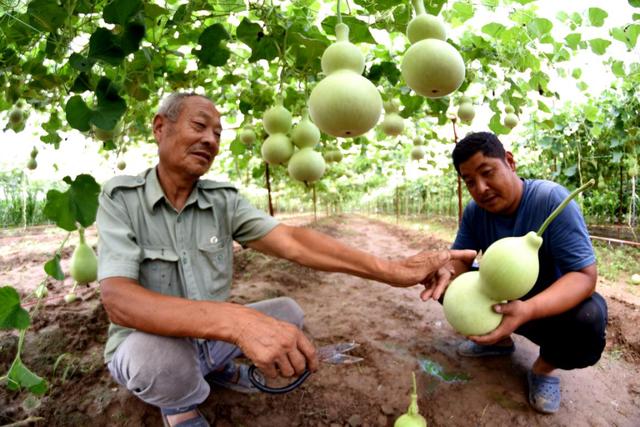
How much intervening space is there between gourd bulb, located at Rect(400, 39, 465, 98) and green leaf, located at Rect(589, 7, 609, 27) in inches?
53.2

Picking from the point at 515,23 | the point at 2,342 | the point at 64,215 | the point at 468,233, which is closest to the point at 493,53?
the point at 515,23

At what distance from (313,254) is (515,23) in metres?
1.77

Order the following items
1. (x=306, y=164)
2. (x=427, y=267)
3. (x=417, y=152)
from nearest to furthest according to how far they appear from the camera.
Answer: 1. (x=427, y=267)
2. (x=306, y=164)
3. (x=417, y=152)

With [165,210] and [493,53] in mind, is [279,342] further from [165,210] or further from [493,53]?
[493,53]

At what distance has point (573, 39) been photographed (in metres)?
2.28

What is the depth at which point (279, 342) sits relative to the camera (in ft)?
4.52

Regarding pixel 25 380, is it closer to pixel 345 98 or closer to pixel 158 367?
pixel 158 367

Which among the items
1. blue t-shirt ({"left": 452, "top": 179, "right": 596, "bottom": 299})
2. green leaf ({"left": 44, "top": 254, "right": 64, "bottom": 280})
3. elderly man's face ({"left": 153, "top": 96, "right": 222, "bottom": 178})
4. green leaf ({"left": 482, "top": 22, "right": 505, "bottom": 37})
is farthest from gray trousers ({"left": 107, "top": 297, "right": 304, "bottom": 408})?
green leaf ({"left": 482, "top": 22, "right": 505, "bottom": 37})

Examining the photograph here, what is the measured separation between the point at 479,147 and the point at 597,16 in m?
1.00

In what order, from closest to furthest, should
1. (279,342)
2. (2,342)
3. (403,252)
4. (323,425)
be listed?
1. (279,342)
2. (323,425)
3. (2,342)
4. (403,252)

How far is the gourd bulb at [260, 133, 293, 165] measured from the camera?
2.33m

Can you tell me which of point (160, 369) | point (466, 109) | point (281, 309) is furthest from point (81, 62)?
point (466, 109)

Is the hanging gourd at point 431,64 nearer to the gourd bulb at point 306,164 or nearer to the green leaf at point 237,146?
the gourd bulb at point 306,164

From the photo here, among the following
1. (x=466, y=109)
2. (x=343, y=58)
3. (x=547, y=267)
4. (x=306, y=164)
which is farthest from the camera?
(x=466, y=109)
